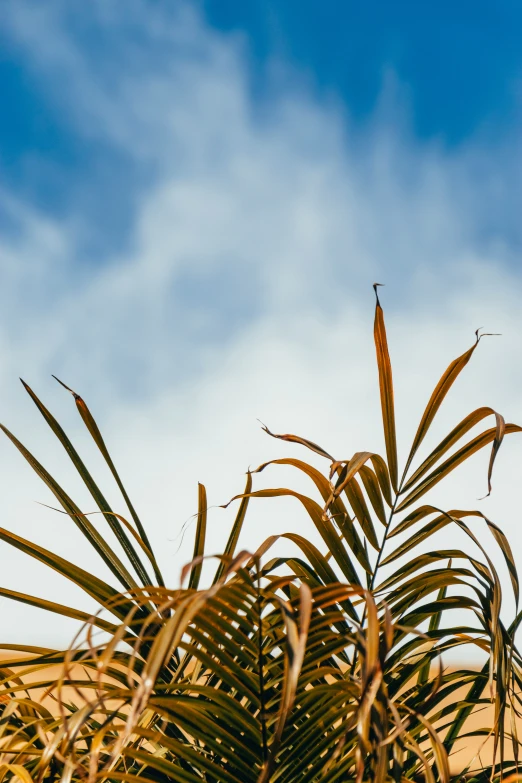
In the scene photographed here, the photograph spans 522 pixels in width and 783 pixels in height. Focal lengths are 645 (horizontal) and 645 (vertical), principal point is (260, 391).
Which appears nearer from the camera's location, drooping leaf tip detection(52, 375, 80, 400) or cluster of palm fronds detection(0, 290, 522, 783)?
cluster of palm fronds detection(0, 290, 522, 783)

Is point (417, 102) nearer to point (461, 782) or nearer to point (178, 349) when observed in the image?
point (178, 349)

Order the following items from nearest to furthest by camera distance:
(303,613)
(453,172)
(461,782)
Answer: (303,613), (461,782), (453,172)

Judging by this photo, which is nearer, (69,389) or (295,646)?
(295,646)

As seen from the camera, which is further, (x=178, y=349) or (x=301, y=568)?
(x=178, y=349)

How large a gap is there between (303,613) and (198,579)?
56 centimetres

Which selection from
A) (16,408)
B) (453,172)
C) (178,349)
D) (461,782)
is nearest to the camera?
(461,782)

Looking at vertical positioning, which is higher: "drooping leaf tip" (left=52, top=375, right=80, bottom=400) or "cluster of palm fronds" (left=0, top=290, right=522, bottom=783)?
"drooping leaf tip" (left=52, top=375, right=80, bottom=400)

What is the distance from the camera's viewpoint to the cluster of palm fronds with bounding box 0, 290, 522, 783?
0.56 meters

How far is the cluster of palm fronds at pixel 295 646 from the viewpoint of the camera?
1.83 feet

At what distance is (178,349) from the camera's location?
2.53 metres

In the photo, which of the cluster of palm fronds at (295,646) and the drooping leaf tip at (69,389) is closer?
the cluster of palm fronds at (295,646)

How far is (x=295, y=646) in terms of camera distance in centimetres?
44

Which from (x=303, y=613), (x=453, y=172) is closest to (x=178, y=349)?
(x=453, y=172)

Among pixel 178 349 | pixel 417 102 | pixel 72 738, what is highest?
pixel 417 102
